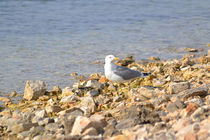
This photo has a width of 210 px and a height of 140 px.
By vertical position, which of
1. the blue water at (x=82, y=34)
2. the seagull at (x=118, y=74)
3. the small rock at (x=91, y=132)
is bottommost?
the small rock at (x=91, y=132)

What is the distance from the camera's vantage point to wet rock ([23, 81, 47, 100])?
23.8 feet

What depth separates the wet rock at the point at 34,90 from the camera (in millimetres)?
7257

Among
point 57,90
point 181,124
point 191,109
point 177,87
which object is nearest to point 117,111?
point 177,87

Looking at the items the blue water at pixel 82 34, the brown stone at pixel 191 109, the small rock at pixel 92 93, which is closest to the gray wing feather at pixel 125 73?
the small rock at pixel 92 93

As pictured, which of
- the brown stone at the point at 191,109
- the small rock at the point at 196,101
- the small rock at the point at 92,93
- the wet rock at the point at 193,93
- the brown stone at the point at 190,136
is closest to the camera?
the brown stone at the point at 190,136

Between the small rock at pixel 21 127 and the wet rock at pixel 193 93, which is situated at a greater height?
the wet rock at pixel 193 93

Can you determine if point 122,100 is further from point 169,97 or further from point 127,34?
point 127,34

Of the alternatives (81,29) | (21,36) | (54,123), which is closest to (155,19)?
(81,29)

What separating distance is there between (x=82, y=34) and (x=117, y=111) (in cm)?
870

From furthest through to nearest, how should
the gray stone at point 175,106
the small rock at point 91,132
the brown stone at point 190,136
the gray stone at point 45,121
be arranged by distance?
1. the gray stone at point 45,121
2. the gray stone at point 175,106
3. the small rock at point 91,132
4. the brown stone at point 190,136

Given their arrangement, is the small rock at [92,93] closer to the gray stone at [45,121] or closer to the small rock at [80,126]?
the gray stone at [45,121]

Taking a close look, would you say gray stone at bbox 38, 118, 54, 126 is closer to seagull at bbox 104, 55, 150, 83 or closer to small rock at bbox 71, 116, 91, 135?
small rock at bbox 71, 116, 91, 135

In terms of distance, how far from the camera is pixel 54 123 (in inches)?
194

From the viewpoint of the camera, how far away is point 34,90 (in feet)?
23.9
